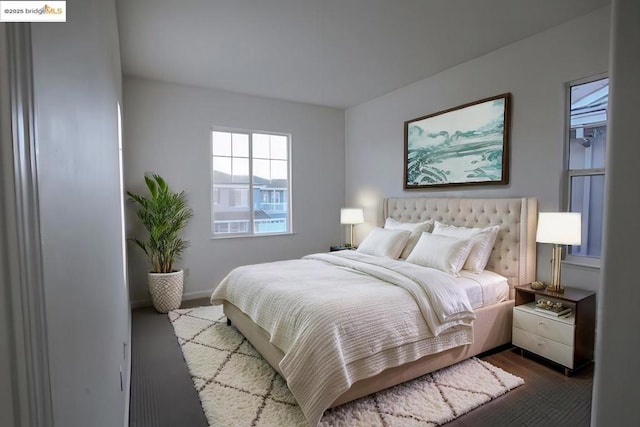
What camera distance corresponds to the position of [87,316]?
2.73 ft

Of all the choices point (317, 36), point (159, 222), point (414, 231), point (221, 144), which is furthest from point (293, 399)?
point (221, 144)

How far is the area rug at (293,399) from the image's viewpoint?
6.58 feet

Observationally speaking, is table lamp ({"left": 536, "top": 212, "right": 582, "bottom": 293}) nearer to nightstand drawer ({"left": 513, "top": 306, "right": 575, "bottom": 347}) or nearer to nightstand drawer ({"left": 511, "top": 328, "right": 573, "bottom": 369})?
nightstand drawer ({"left": 513, "top": 306, "right": 575, "bottom": 347})

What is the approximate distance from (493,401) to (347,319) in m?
1.17

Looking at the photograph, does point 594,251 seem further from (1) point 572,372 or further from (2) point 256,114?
(2) point 256,114

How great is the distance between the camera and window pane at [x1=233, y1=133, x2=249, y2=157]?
4805 millimetres

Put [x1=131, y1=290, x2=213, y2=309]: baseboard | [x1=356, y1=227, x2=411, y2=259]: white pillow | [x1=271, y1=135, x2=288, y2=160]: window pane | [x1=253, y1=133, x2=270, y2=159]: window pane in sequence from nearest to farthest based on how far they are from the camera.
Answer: [x1=356, y1=227, x2=411, y2=259]: white pillow < [x1=131, y1=290, x2=213, y2=309]: baseboard < [x1=253, y1=133, x2=270, y2=159]: window pane < [x1=271, y1=135, x2=288, y2=160]: window pane

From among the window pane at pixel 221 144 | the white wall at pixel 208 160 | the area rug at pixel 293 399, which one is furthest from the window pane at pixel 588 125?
the window pane at pixel 221 144

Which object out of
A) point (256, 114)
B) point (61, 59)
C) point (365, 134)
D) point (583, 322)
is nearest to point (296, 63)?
point (256, 114)

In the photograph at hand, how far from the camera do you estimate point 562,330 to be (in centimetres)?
257

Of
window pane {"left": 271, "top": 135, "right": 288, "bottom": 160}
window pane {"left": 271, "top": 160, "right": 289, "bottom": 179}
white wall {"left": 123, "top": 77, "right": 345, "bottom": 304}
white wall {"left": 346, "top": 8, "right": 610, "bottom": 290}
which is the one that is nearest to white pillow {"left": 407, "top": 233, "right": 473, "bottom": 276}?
white wall {"left": 346, "top": 8, "right": 610, "bottom": 290}

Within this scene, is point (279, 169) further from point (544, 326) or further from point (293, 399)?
point (544, 326)

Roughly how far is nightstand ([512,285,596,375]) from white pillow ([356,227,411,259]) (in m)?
1.26

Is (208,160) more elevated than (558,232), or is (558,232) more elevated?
(208,160)
